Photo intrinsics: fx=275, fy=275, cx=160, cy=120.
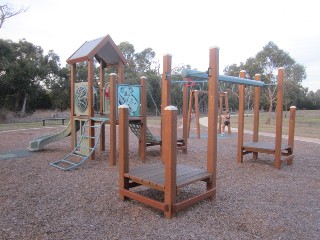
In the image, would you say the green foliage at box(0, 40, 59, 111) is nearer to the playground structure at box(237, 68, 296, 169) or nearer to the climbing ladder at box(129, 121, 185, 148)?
the climbing ladder at box(129, 121, 185, 148)

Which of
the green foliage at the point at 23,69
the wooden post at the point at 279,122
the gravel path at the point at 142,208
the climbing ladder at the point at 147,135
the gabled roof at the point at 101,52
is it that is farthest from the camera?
the green foliage at the point at 23,69

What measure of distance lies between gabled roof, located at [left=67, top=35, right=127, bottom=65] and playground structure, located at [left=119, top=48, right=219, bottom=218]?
312 centimetres

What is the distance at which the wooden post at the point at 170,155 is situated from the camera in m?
3.25

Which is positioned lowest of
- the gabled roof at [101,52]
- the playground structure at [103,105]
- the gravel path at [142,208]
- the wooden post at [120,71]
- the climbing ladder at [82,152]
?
the gravel path at [142,208]

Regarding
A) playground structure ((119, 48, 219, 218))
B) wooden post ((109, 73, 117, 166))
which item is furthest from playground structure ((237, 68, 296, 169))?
wooden post ((109, 73, 117, 166))

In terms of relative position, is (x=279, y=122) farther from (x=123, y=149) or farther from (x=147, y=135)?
(x=123, y=149)

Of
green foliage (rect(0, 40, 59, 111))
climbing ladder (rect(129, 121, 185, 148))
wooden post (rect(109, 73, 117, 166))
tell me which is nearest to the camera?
wooden post (rect(109, 73, 117, 166))

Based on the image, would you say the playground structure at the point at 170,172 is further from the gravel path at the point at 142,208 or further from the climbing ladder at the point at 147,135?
the climbing ladder at the point at 147,135

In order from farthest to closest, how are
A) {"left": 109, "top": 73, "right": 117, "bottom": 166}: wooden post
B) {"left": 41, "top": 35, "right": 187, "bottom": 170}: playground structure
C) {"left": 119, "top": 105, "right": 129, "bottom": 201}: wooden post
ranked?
{"left": 41, "top": 35, "right": 187, "bottom": 170}: playground structure, {"left": 109, "top": 73, "right": 117, "bottom": 166}: wooden post, {"left": 119, "top": 105, "right": 129, "bottom": 201}: wooden post

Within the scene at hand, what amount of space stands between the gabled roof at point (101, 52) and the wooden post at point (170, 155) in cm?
397

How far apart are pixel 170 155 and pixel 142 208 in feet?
3.00

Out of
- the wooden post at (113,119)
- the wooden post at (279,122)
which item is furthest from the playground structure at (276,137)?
the wooden post at (113,119)

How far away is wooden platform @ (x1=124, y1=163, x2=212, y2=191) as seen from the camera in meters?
3.54

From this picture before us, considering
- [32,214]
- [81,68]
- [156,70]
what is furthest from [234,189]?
[156,70]
